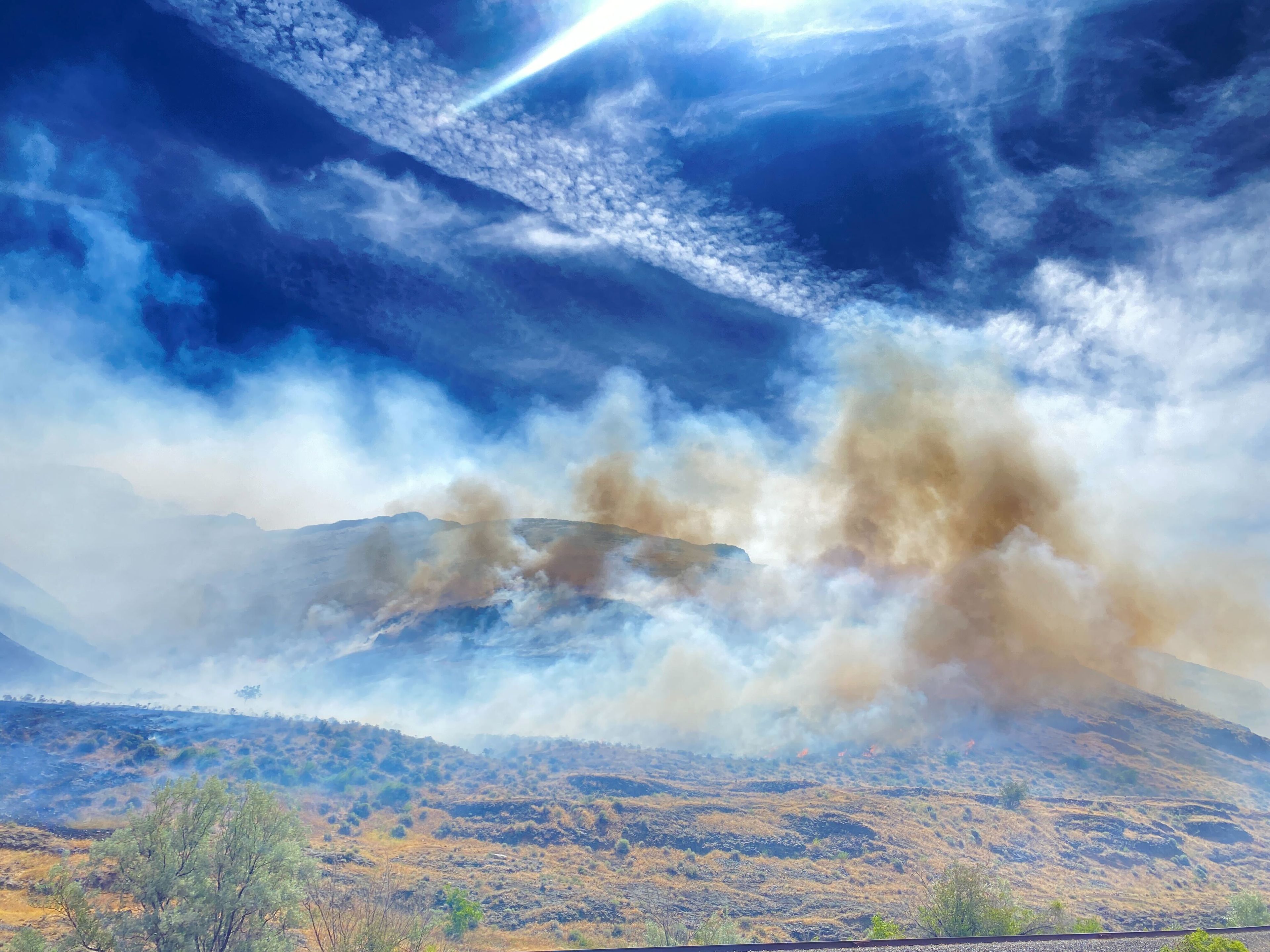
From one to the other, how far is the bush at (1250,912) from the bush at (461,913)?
49327 millimetres

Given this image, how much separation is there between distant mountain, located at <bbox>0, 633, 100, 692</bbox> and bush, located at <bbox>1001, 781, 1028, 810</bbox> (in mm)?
164268

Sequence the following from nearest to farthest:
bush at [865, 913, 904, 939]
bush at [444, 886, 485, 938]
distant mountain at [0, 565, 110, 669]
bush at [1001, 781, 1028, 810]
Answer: bush at [865, 913, 904, 939], bush at [444, 886, 485, 938], bush at [1001, 781, 1028, 810], distant mountain at [0, 565, 110, 669]

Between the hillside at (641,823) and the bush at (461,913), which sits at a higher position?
the hillside at (641,823)

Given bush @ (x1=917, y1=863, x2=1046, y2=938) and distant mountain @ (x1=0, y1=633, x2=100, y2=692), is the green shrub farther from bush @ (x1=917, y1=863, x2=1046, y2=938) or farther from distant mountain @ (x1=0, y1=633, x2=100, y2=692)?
distant mountain @ (x1=0, y1=633, x2=100, y2=692)

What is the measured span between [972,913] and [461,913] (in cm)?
2817

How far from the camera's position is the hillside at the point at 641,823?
4412 centimetres

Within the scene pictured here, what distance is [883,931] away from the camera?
35656mm

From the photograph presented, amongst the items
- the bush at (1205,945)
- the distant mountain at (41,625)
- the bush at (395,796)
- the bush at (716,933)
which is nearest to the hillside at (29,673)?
the distant mountain at (41,625)

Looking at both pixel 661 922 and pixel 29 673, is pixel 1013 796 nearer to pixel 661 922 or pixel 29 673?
pixel 661 922

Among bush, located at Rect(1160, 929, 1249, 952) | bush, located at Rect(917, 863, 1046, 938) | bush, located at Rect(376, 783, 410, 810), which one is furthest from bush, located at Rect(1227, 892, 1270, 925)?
bush, located at Rect(376, 783, 410, 810)

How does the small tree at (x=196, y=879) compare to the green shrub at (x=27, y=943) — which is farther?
the small tree at (x=196, y=879)

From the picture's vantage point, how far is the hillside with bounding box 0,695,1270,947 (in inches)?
1737

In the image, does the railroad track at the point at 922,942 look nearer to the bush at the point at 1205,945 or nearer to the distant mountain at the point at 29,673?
the bush at the point at 1205,945

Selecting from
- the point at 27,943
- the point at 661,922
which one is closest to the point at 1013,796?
the point at 661,922
